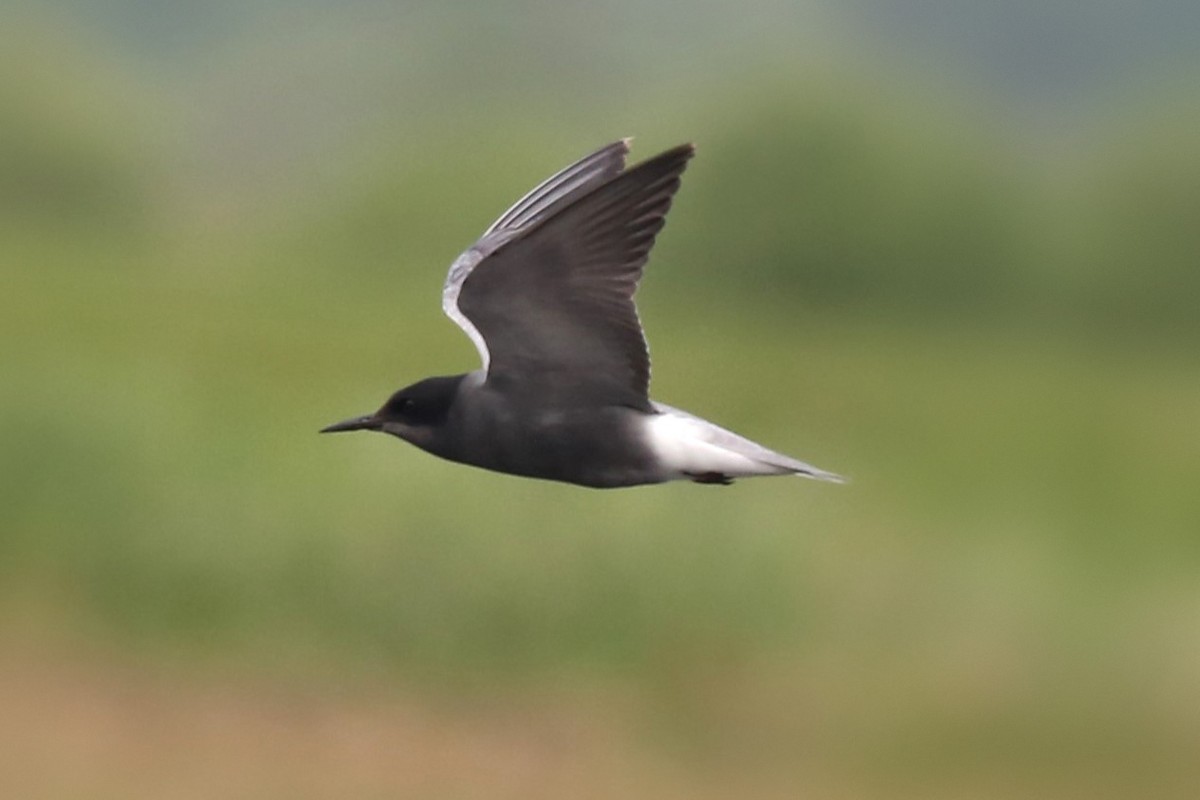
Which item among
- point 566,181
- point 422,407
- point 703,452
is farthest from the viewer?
point 566,181

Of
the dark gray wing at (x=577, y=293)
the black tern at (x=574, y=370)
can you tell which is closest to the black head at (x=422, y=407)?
the black tern at (x=574, y=370)

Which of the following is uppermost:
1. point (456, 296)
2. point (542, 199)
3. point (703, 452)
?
point (542, 199)

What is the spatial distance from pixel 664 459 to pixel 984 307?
50.1ft

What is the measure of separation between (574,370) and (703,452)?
0.92 feet

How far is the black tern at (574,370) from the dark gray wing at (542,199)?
18 centimetres

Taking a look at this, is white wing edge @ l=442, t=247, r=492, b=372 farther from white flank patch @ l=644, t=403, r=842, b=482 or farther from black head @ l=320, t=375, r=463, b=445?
white flank patch @ l=644, t=403, r=842, b=482

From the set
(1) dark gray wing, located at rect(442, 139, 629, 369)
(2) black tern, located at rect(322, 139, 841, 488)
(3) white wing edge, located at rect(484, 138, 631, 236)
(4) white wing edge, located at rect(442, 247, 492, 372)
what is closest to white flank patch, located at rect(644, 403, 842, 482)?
(2) black tern, located at rect(322, 139, 841, 488)

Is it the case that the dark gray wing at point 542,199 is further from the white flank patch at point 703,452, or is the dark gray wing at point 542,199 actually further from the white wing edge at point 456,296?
the white flank patch at point 703,452

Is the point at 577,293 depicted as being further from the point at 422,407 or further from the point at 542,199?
the point at 542,199

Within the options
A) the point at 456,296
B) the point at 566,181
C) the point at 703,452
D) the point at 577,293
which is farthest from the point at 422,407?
the point at 566,181

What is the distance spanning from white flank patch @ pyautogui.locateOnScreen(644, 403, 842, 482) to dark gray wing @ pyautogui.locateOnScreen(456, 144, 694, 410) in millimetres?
80

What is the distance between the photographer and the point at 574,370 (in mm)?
4555

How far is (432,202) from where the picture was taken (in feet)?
61.3

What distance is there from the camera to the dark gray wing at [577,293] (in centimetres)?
444
